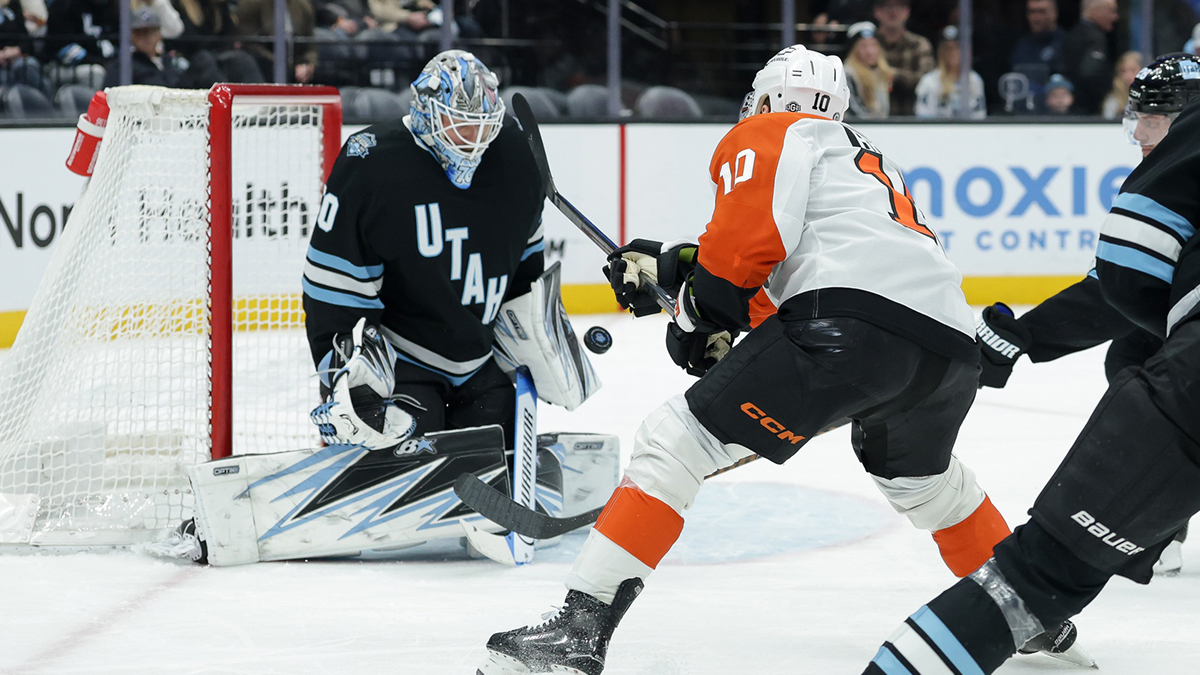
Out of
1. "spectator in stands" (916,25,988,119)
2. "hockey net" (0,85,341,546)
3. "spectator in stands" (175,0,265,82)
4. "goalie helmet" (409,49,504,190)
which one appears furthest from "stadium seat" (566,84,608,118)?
"goalie helmet" (409,49,504,190)

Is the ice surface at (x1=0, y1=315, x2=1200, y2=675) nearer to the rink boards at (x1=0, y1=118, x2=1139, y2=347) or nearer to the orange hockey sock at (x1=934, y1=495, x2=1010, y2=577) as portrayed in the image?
the orange hockey sock at (x1=934, y1=495, x2=1010, y2=577)

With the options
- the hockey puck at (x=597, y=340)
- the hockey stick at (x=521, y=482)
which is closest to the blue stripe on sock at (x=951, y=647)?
the hockey stick at (x=521, y=482)

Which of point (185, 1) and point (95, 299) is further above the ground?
point (185, 1)

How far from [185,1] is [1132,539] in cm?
559

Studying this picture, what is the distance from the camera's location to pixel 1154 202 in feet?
4.49

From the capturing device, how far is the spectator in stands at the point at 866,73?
6.82 m

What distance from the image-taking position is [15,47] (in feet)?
18.6

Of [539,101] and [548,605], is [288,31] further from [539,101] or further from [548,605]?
[548,605]

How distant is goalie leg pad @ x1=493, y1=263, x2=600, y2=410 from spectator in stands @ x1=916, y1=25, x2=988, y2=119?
4.65 metres

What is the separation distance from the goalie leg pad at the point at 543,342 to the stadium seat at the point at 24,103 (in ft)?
12.0

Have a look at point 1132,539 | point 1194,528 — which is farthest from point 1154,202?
point 1194,528

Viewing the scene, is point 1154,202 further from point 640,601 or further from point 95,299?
point 95,299

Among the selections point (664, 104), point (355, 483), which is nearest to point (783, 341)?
point (355, 483)

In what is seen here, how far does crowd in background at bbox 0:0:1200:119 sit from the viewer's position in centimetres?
578
